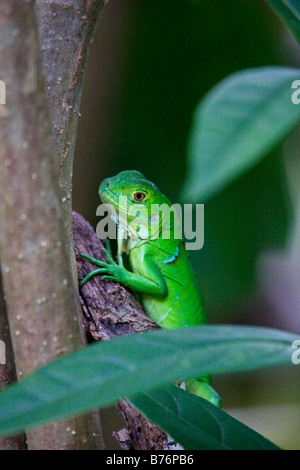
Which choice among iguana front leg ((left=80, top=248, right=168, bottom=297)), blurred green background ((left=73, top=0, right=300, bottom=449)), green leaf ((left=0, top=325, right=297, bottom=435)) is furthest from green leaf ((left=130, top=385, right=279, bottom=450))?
blurred green background ((left=73, top=0, right=300, bottom=449))

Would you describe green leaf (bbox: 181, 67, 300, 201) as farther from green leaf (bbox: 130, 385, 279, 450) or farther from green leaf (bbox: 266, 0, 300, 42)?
green leaf (bbox: 130, 385, 279, 450)

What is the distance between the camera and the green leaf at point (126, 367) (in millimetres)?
Answer: 458

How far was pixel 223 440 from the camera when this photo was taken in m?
0.72

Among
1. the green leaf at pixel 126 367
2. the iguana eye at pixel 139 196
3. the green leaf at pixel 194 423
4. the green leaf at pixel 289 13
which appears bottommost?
the green leaf at pixel 194 423

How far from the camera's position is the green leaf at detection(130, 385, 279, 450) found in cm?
70

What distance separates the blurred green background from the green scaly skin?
442 mm

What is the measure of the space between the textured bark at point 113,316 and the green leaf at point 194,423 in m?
0.39

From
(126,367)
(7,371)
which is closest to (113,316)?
(7,371)

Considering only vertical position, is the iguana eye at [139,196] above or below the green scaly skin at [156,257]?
above

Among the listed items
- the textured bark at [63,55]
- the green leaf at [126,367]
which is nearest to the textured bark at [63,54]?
the textured bark at [63,55]

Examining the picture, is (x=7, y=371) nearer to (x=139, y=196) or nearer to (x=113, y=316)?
(x=113, y=316)

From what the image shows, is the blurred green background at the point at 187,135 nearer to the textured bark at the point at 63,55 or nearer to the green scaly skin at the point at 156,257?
the green scaly skin at the point at 156,257

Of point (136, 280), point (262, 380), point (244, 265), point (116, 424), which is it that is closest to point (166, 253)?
point (136, 280)
